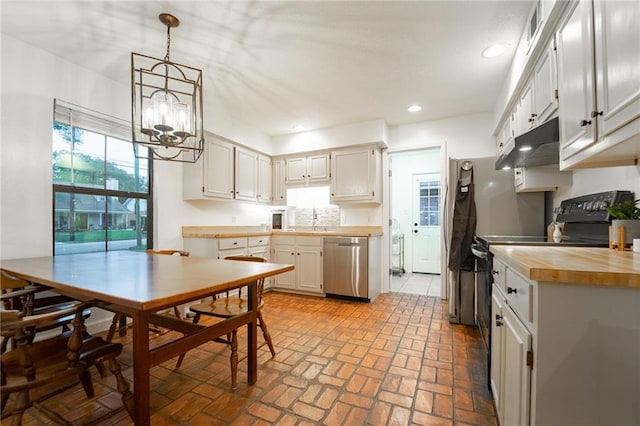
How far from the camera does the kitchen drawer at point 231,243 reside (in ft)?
11.0

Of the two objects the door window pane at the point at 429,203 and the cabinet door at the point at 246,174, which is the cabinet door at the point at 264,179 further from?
the door window pane at the point at 429,203

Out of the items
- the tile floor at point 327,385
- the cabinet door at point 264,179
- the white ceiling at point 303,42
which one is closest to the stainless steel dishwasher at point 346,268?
the tile floor at point 327,385

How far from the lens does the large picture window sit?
8.12ft

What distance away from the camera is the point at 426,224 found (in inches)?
216

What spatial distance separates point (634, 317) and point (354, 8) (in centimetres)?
212

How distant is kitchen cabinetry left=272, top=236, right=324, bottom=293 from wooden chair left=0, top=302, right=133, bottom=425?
8.70 ft

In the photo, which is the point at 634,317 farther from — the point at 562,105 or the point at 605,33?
the point at 562,105

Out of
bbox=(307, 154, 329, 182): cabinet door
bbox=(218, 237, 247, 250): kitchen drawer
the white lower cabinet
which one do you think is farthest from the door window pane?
the white lower cabinet

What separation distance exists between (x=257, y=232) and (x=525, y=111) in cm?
330

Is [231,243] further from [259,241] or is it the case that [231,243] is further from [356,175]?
[356,175]

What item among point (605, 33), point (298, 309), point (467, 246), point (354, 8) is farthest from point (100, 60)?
point (467, 246)

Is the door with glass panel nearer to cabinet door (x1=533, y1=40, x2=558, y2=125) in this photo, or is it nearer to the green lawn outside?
cabinet door (x1=533, y1=40, x2=558, y2=125)

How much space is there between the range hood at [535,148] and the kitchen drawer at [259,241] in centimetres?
296

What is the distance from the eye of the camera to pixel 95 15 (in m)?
1.92
